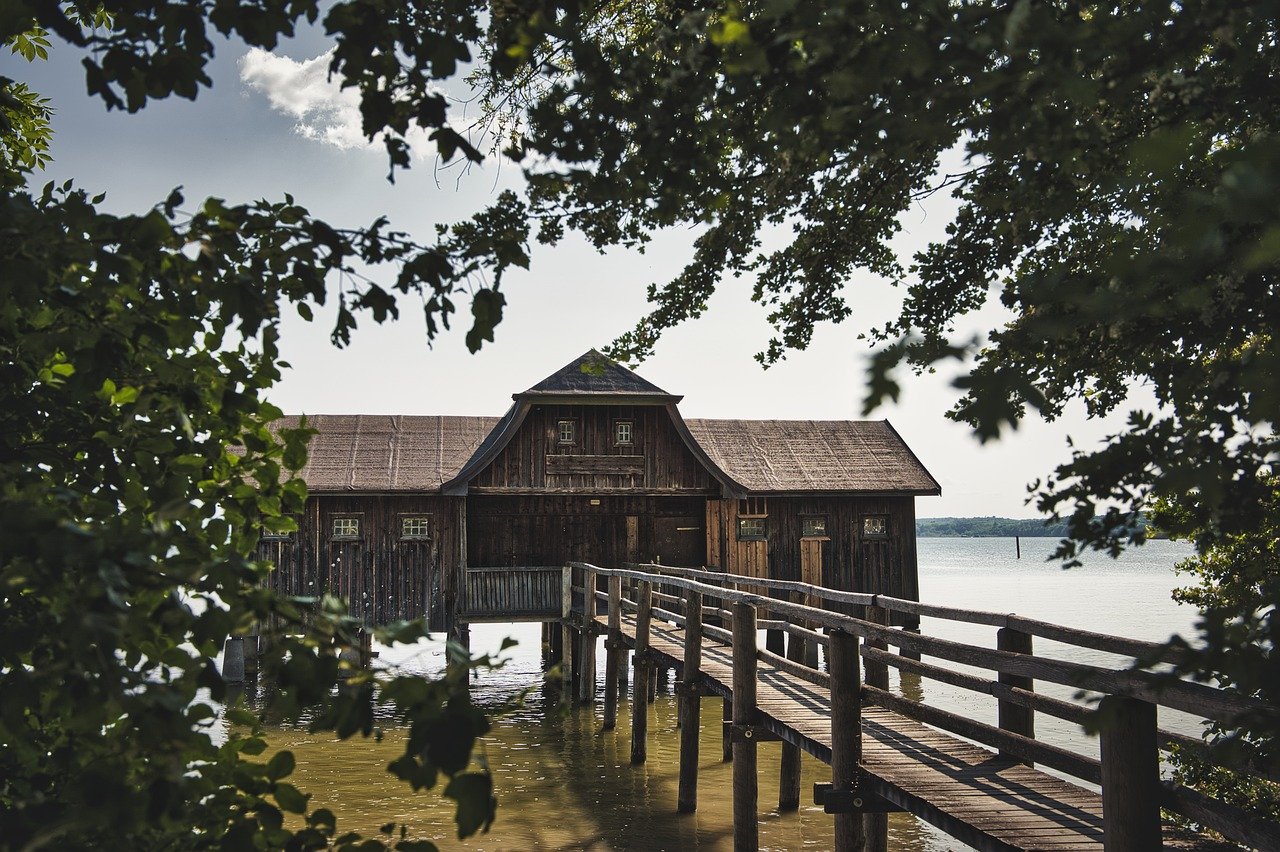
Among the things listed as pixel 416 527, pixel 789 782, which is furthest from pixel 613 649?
pixel 416 527

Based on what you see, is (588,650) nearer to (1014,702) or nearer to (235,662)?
(235,662)

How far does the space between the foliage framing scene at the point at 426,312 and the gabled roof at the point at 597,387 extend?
57.5ft

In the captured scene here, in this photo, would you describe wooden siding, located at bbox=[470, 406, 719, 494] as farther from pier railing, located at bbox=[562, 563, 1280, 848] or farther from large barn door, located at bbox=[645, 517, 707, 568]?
pier railing, located at bbox=[562, 563, 1280, 848]

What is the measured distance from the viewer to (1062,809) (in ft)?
18.4

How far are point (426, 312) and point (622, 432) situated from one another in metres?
19.3

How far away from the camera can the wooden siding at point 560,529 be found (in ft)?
72.4

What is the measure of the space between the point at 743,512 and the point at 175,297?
20.8 metres

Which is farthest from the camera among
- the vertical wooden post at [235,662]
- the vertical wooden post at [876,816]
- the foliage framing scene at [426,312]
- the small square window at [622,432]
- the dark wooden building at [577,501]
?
the small square window at [622,432]

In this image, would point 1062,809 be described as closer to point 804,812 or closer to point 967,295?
point 967,295

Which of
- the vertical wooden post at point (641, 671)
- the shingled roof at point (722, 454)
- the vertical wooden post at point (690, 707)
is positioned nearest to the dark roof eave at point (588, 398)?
the shingled roof at point (722, 454)

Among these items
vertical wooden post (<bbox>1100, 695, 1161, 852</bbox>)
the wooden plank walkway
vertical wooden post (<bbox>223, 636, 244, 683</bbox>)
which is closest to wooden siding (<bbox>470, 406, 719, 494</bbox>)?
vertical wooden post (<bbox>223, 636, 244, 683</bbox>)

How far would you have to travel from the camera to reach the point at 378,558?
2111 cm

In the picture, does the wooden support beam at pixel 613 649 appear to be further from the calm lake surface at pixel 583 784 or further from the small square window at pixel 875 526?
the small square window at pixel 875 526

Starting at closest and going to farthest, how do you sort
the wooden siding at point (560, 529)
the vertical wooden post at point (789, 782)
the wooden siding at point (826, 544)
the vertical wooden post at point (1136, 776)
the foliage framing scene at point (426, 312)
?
the foliage framing scene at point (426, 312) → the vertical wooden post at point (1136, 776) → the vertical wooden post at point (789, 782) → the wooden siding at point (560, 529) → the wooden siding at point (826, 544)
